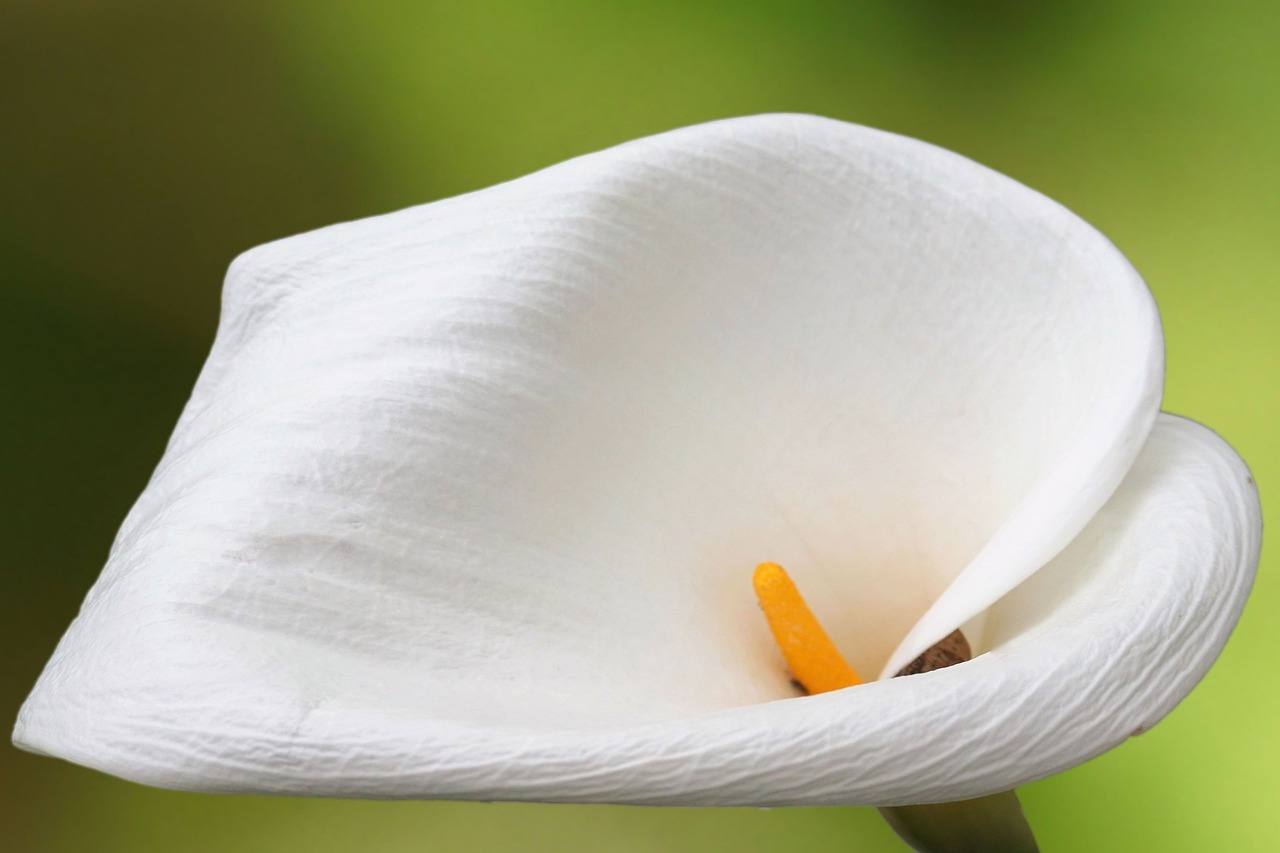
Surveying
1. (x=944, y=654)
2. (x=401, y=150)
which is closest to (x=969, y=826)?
(x=944, y=654)

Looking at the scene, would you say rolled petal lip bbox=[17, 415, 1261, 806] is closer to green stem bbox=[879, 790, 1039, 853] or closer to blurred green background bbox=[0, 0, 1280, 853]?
green stem bbox=[879, 790, 1039, 853]

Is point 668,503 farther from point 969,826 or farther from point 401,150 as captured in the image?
point 401,150

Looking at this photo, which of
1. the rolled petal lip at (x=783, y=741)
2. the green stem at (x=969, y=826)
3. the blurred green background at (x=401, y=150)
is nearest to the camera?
the rolled petal lip at (x=783, y=741)

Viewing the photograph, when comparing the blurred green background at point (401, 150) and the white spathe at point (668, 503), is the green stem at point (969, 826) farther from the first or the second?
A: the blurred green background at point (401, 150)

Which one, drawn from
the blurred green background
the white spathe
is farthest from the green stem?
the blurred green background

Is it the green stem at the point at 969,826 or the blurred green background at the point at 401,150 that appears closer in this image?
the green stem at the point at 969,826

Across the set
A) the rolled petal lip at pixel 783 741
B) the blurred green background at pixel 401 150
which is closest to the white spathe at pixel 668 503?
the rolled petal lip at pixel 783 741
